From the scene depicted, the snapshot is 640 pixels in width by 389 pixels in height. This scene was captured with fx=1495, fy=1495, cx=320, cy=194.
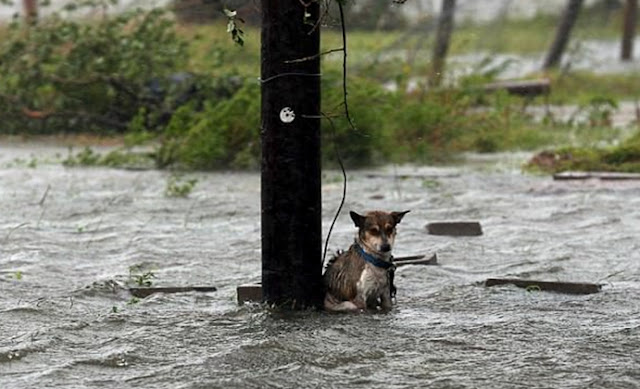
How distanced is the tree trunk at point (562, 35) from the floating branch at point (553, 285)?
17969mm

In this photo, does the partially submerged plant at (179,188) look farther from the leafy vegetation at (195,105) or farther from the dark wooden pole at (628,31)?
the dark wooden pole at (628,31)

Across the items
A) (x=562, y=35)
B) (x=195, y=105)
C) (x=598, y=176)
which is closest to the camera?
(x=598, y=176)

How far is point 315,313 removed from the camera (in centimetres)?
819

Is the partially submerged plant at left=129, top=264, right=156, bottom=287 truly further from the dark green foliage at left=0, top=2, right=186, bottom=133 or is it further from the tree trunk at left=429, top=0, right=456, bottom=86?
the tree trunk at left=429, top=0, right=456, bottom=86

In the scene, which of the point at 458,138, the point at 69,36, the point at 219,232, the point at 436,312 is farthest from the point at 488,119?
the point at 436,312

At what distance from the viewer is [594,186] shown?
14188 mm

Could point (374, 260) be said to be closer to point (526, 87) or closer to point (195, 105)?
point (195, 105)

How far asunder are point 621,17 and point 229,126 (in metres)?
18.3

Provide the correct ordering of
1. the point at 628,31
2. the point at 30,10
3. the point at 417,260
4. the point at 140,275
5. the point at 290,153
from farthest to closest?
the point at 628,31 < the point at 30,10 < the point at 417,260 < the point at 140,275 < the point at 290,153

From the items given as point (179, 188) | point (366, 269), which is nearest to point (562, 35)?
point (179, 188)

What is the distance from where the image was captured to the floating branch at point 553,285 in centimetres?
907

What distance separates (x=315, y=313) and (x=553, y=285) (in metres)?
1.73

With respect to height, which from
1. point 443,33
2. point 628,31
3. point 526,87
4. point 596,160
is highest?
point 628,31

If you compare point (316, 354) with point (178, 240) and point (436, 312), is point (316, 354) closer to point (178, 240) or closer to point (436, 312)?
point (436, 312)
